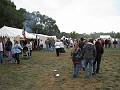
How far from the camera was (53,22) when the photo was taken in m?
123

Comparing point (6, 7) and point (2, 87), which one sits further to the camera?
point (6, 7)

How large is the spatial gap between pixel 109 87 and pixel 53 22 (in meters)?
115

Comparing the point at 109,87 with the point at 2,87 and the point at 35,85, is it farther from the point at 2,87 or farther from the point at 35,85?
the point at 2,87

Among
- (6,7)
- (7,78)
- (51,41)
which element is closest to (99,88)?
(7,78)

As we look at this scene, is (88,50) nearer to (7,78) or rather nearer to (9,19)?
(7,78)

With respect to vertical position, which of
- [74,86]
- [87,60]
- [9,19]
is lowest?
[74,86]

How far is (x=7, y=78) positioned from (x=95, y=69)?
14.9 ft

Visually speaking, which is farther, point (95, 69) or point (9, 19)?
point (9, 19)

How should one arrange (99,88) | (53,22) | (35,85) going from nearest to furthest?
(99,88) → (35,85) → (53,22)

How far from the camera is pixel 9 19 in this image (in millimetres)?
53438

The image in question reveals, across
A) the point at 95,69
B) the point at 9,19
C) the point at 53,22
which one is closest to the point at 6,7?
the point at 9,19

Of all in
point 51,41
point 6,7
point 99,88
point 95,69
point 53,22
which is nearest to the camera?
point 99,88

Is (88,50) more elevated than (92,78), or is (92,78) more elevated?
(88,50)

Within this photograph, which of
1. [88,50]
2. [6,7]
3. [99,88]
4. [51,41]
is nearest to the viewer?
[99,88]
